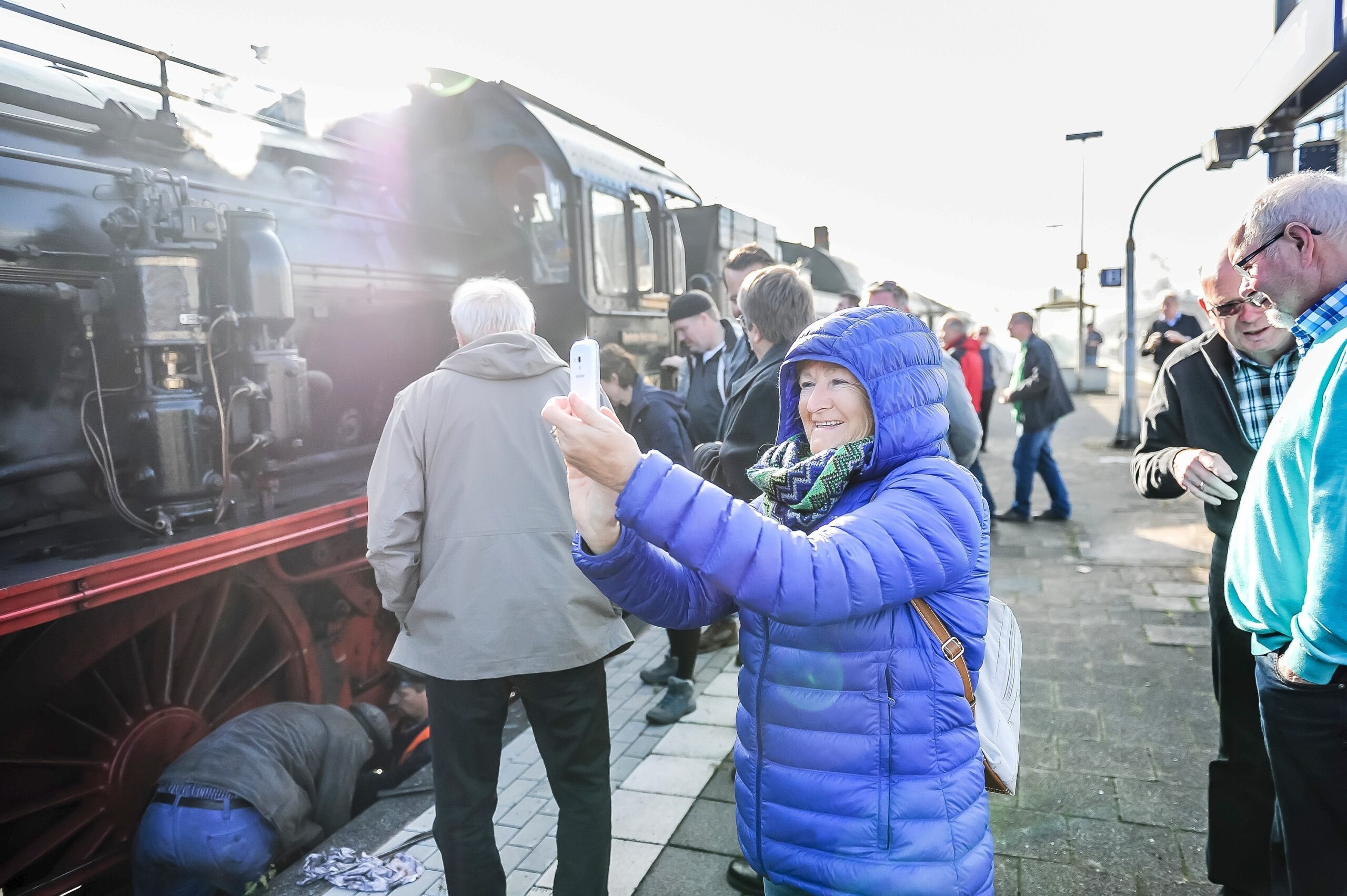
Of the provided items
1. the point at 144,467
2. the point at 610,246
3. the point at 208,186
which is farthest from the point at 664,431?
the point at 610,246

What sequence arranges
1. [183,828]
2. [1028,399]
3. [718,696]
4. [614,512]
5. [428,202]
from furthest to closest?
[1028,399] < [428,202] < [718,696] < [183,828] < [614,512]

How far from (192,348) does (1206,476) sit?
344 centimetres

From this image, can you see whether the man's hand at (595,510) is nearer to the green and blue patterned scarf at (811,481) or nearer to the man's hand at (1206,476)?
the green and blue patterned scarf at (811,481)

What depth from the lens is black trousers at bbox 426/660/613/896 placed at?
7.68 ft

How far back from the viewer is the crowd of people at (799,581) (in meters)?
1.33

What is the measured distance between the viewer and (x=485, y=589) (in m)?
2.33

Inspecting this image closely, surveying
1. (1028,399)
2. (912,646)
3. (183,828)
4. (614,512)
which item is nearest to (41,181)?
(183,828)

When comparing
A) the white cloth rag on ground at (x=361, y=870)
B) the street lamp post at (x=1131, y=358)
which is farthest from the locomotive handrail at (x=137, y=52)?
the street lamp post at (x=1131, y=358)

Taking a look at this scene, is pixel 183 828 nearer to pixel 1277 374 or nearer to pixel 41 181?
pixel 41 181

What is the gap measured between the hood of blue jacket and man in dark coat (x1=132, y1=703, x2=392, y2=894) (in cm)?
260

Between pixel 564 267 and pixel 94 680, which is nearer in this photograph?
pixel 94 680

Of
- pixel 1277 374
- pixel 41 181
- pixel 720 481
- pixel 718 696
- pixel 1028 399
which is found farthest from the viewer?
pixel 1028 399

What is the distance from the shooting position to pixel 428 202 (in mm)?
5922

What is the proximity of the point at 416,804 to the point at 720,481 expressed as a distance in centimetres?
190
